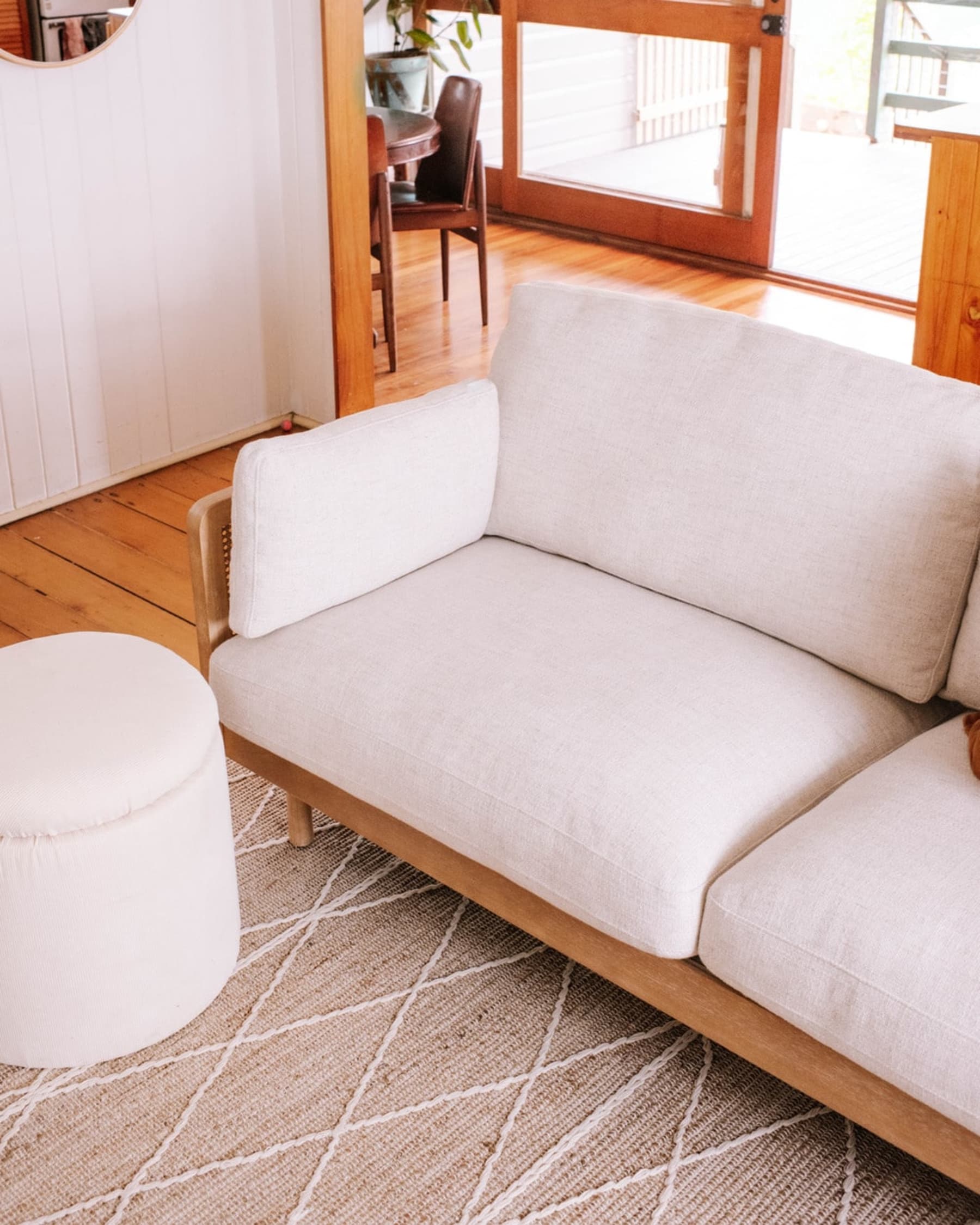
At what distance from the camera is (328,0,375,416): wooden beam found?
343cm

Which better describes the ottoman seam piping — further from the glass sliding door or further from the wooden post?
the glass sliding door


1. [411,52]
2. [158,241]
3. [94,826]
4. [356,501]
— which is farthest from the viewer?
[411,52]

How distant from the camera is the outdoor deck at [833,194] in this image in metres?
5.20

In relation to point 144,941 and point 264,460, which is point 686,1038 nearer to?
point 144,941

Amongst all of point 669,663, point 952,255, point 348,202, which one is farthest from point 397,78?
point 669,663

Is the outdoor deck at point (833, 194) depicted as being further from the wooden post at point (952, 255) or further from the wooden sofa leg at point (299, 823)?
the wooden sofa leg at point (299, 823)


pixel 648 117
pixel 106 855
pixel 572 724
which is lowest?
pixel 106 855

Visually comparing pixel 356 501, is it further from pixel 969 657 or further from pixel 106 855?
pixel 969 657

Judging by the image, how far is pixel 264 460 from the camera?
1947mm

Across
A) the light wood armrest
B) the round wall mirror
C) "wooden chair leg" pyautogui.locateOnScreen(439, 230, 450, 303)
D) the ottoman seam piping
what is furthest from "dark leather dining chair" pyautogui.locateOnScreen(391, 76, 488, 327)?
the ottoman seam piping

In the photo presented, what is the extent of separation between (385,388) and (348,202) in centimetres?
78

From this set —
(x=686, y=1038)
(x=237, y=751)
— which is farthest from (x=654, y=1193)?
(x=237, y=751)

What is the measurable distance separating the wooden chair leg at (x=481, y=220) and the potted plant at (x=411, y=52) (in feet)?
2.43

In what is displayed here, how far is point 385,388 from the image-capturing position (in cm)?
427
